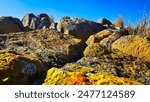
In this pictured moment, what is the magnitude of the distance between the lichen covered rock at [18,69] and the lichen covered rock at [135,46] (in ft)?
5.04

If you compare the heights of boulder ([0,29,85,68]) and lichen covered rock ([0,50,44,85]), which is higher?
boulder ([0,29,85,68])

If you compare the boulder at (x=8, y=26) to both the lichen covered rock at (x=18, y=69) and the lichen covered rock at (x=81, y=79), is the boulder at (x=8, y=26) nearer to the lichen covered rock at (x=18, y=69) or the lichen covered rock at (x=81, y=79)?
the lichen covered rock at (x=18, y=69)

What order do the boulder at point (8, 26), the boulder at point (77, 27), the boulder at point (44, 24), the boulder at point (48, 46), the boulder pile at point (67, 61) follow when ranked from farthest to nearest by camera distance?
the boulder at point (44, 24) → the boulder at point (77, 27) → the boulder at point (8, 26) → the boulder at point (48, 46) → the boulder pile at point (67, 61)

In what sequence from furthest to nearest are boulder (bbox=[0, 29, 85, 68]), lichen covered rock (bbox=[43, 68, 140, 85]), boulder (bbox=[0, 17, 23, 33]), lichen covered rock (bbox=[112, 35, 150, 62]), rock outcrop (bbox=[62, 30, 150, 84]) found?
1. boulder (bbox=[0, 17, 23, 33])
2. lichen covered rock (bbox=[112, 35, 150, 62])
3. boulder (bbox=[0, 29, 85, 68])
4. rock outcrop (bbox=[62, 30, 150, 84])
5. lichen covered rock (bbox=[43, 68, 140, 85])

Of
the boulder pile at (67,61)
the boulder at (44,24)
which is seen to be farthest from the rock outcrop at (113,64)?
the boulder at (44,24)

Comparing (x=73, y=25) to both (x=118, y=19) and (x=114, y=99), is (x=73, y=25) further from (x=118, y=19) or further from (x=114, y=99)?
(x=114, y=99)

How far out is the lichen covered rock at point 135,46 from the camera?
4448mm

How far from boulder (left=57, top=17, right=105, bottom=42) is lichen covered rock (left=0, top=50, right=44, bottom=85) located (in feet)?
15.0

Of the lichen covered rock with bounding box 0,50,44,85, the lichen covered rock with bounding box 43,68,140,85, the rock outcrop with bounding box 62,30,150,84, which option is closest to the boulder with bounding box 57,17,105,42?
the rock outcrop with bounding box 62,30,150,84

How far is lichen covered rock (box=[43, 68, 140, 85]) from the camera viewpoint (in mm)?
3041

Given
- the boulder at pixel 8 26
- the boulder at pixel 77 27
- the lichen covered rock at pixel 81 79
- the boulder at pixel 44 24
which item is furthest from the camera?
the boulder at pixel 44 24

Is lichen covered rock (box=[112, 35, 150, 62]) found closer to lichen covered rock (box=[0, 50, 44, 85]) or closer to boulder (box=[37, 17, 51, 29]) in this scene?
lichen covered rock (box=[0, 50, 44, 85])

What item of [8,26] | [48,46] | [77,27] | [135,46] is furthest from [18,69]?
[77,27]

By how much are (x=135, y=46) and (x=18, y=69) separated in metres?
1.91
